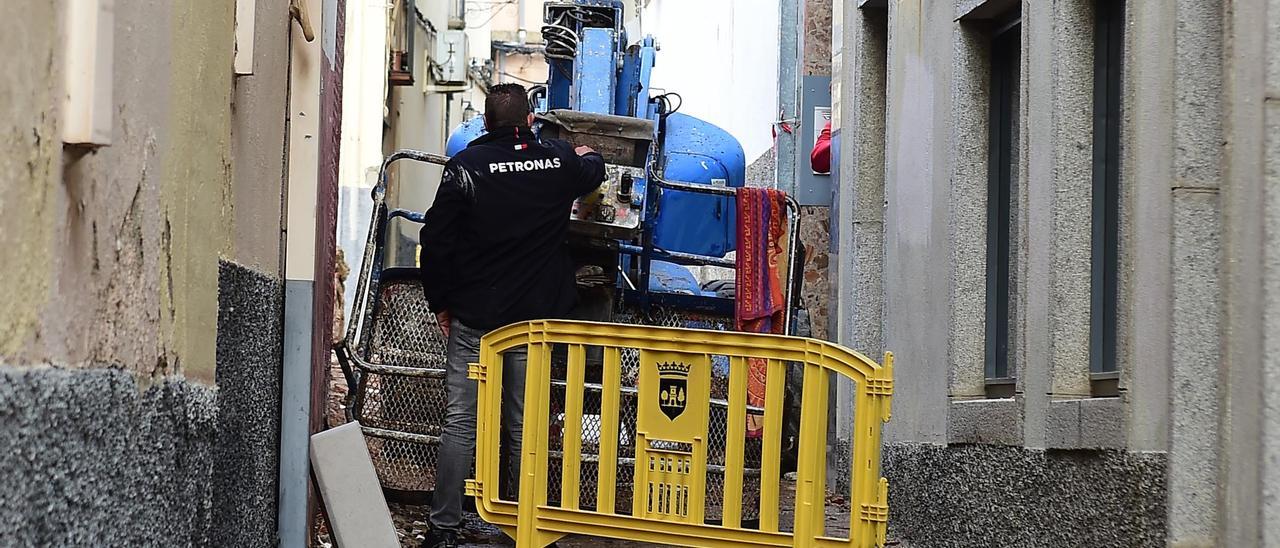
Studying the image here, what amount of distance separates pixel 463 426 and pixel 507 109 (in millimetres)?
1474

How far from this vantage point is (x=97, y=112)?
9.71 feet

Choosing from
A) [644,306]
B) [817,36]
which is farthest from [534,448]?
[817,36]

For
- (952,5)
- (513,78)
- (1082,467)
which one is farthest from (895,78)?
(513,78)

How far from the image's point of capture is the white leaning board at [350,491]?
619 cm

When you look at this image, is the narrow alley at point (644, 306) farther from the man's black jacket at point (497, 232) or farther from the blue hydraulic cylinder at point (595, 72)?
the blue hydraulic cylinder at point (595, 72)

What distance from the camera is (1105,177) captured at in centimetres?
721

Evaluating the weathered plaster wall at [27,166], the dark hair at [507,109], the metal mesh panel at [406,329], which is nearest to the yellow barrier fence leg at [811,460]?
the dark hair at [507,109]

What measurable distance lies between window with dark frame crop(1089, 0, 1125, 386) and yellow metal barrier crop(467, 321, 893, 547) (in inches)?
57.5

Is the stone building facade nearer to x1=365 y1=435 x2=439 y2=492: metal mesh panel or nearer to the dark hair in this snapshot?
the dark hair

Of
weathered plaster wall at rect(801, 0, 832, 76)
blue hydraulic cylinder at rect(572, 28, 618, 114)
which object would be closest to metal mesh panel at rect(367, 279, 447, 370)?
blue hydraulic cylinder at rect(572, 28, 618, 114)

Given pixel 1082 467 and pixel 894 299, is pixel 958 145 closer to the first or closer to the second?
pixel 894 299

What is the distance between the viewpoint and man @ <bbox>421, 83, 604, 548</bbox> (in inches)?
301

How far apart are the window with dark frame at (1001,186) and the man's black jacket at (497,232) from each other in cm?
222

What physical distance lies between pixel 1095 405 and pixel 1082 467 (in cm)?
29
